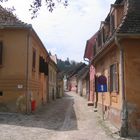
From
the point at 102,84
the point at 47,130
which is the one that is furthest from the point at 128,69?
the point at 47,130

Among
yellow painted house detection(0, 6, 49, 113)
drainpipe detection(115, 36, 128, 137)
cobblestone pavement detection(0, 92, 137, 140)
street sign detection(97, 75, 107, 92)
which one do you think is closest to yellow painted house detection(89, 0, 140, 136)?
drainpipe detection(115, 36, 128, 137)

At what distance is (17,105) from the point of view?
66.1ft

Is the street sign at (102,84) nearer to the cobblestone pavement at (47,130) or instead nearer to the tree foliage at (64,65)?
the cobblestone pavement at (47,130)

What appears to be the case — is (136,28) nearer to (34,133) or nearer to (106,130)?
(106,130)

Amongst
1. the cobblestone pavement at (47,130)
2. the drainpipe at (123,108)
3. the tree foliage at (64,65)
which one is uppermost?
the tree foliage at (64,65)

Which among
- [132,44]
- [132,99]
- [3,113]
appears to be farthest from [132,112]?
[3,113]

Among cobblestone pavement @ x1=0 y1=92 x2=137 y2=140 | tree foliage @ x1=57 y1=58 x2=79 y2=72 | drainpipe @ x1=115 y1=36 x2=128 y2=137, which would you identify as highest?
tree foliage @ x1=57 y1=58 x2=79 y2=72

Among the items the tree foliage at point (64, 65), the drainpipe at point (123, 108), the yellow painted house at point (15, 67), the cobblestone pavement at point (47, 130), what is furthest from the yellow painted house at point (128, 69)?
the tree foliage at point (64, 65)

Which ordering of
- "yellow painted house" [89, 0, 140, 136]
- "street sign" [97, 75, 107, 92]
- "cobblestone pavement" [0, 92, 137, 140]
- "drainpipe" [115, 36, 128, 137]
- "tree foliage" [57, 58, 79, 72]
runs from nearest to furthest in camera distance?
1. "cobblestone pavement" [0, 92, 137, 140]
2. "drainpipe" [115, 36, 128, 137]
3. "yellow painted house" [89, 0, 140, 136]
4. "street sign" [97, 75, 107, 92]
5. "tree foliage" [57, 58, 79, 72]

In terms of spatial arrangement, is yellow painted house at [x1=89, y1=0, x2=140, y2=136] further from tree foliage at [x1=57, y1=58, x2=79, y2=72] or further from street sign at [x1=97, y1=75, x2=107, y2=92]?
tree foliage at [x1=57, y1=58, x2=79, y2=72]

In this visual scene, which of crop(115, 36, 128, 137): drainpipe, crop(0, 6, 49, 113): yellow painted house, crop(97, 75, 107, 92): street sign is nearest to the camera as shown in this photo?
crop(115, 36, 128, 137): drainpipe

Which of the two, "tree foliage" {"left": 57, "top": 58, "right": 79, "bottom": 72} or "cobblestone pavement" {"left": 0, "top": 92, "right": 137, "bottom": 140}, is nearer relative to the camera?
"cobblestone pavement" {"left": 0, "top": 92, "right": 137, "bottom": 140}

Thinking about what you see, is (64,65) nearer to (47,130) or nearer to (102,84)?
(102,84)

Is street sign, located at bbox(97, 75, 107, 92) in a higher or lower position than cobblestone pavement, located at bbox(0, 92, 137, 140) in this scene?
higher
